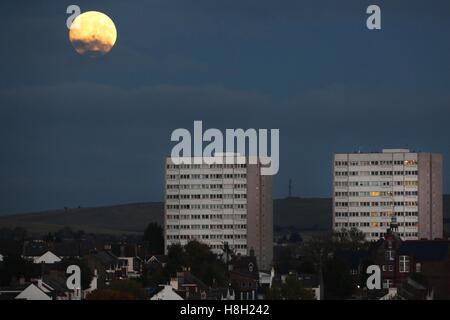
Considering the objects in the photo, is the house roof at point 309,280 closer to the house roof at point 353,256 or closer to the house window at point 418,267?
the house window at point 418,267

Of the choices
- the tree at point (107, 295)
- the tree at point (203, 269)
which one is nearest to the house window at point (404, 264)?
the tree at point (203, 269)

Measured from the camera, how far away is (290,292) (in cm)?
14475

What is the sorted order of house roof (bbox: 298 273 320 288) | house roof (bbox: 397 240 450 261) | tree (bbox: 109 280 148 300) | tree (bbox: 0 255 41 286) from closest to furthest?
1. tree (bbox: 109 280 148 300)
2. house roof (bbox: 298 273 320 288)
3. tree (bbox: 0 255 41 286)
4. house roof (bbox: 397 240 450 261)

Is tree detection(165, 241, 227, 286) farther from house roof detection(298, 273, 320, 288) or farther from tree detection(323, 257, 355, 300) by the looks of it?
house roof detection(298, 273, 320, 288)

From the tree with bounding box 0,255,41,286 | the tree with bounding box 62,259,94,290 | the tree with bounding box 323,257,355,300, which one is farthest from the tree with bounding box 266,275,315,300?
the tree with bounding box 0,255,41,286

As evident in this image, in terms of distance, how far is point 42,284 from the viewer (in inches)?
5802

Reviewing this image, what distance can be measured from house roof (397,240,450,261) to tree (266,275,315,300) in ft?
81.6

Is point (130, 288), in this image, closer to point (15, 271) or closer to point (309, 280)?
point (309, 280)

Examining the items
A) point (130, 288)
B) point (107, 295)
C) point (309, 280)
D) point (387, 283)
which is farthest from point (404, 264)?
point (107, 295)

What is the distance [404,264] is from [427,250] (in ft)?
11.5

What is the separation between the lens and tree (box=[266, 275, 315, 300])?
143 m
